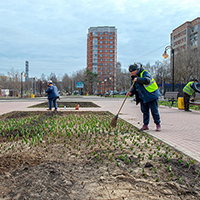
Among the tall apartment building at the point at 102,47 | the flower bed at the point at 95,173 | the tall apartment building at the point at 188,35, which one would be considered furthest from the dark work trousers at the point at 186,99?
the tall apartment building at the point at 102,47

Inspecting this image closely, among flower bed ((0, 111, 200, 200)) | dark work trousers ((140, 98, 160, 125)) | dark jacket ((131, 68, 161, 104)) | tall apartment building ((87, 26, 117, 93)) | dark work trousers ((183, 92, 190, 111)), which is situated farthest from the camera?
tall apartment building ((87, 26, 117, 93))

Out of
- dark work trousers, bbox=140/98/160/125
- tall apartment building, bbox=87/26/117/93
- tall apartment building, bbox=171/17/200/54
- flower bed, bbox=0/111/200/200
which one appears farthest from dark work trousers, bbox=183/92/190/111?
tall apartment building, bbox=87/26/117/93

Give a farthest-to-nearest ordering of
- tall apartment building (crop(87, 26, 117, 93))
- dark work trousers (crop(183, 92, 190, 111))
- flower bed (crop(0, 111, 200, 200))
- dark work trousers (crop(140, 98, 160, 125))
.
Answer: tall apartment building (crop(87, 26, 117, 93))
dark work trousers (crop(183, 92, 190, 111))
dark work trousers (crop(140, 98, 160, 125))
flower bed (crop(0, 111, 200, 200))

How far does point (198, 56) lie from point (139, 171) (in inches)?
1767

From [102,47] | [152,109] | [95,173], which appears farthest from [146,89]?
[102,47]

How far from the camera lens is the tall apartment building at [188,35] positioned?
73.6 metres

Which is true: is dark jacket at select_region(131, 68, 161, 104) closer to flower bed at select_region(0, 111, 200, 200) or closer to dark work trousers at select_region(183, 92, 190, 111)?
flower bed at select_region(0, 111, 200, 200)

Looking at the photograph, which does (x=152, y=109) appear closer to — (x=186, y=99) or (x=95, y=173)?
(x=95, y=173)

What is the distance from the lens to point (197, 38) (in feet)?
242

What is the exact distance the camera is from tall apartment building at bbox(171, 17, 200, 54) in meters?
73.6

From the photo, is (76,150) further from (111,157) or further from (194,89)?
(194,89)

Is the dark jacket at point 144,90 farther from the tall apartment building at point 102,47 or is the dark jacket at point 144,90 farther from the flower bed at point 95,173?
the tall apartment building at point 102,47

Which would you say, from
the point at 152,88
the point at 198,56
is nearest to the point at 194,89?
the point at 152,88

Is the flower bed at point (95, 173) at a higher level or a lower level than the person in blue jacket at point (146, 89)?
lower
